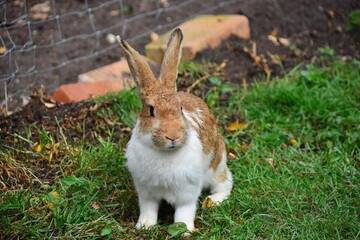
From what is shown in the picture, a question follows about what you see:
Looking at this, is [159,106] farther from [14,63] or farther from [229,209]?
[14,63]

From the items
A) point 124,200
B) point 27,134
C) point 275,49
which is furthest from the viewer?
point 275,49

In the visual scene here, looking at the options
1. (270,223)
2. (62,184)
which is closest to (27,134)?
(62,184)

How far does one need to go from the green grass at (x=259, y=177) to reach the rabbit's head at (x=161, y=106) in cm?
56

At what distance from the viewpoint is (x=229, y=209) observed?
4.30m

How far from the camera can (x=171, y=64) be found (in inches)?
159

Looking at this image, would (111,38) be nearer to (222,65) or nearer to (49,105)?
(222,65)

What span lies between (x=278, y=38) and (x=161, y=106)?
292 centimetres

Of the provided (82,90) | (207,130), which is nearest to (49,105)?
(82,90)

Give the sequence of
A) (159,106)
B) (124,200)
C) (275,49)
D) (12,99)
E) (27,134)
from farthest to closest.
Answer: (275,49) < (12,99) < (27,134) < (124,200) < (159,106)

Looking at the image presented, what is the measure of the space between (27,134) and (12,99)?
0.83 meters

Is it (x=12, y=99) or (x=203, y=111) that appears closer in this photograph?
(x=203, y=111)

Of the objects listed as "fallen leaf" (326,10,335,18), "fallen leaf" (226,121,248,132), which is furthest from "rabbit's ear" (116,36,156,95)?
"fallen leaf" (326,10,335,18)

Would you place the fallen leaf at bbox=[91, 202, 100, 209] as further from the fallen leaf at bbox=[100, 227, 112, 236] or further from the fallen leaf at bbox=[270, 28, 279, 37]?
the fallen leaf at bbox=[270, 28, 279, 37]

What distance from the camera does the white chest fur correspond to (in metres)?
3.89
